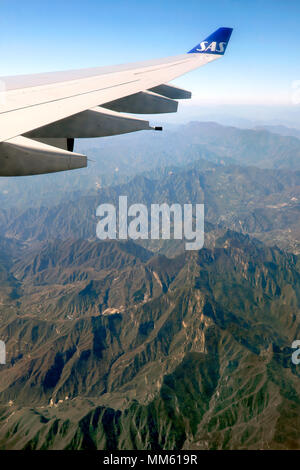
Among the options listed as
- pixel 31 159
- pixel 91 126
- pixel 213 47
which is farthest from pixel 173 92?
pixel 31 159

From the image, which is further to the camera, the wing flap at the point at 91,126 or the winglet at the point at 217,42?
the winglet at the point at 217,42

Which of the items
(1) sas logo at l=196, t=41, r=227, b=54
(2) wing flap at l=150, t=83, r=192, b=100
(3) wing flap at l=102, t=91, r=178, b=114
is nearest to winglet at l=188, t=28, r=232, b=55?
(1) sas logo at l=196, t=41, r=227, b=54

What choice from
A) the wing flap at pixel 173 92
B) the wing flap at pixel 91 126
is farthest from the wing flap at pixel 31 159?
the wing flap at pixel 173 92

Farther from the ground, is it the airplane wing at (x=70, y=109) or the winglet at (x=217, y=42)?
the winglet at (x=217, y=42)

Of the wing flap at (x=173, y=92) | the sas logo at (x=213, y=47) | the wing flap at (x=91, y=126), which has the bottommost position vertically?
the wing flap at (x=91, y=126)

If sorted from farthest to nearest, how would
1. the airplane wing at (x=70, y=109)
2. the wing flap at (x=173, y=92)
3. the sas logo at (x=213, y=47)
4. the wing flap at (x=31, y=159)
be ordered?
1. the sas logo at (x=213, y=47)
2. the wing flap at (x=173, y=92)
3. the airplane wing at (x=70, y=109)
4. the wing flap at (x=31, y=159)

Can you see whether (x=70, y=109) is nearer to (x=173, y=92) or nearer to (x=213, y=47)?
(x=173, y=92)

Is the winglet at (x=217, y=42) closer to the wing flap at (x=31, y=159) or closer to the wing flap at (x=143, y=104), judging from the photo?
the wing flap at (x=143, y=104)
